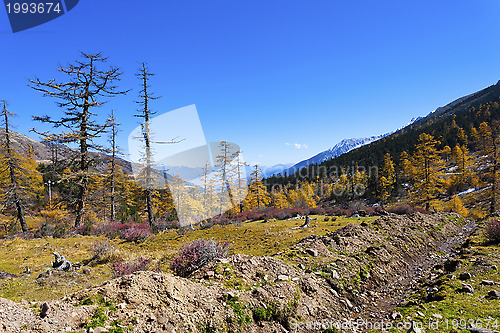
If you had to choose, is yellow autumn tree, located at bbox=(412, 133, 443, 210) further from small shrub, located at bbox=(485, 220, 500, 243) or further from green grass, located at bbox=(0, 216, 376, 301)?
green grass, located at bbox=(0, 216, 376, 301)

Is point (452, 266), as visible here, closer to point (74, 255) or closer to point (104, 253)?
point (104, 253)

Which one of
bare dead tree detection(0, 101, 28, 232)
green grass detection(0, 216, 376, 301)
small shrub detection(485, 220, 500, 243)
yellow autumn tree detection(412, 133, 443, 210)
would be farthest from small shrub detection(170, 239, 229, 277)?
yellow autumn tree detection(412, 133, 443, 210)

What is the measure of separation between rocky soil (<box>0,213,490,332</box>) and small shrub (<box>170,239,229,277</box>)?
724 mm

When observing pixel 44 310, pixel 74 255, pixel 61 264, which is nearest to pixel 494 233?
pixel 44 310

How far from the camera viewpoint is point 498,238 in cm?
1059

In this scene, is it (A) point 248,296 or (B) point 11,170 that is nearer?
(A) point 248,296

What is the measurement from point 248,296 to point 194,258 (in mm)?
2227

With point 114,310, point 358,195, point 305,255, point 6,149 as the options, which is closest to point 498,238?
point 305,255

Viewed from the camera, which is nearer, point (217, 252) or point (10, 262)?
point (217, 252)

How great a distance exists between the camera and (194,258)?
5930 millimetres

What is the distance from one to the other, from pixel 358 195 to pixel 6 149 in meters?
91.3

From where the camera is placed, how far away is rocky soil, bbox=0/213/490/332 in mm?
3018

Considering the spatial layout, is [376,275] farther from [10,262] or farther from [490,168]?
[490,168]

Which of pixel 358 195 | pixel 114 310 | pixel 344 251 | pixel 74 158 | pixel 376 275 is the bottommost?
pixel 358 195
